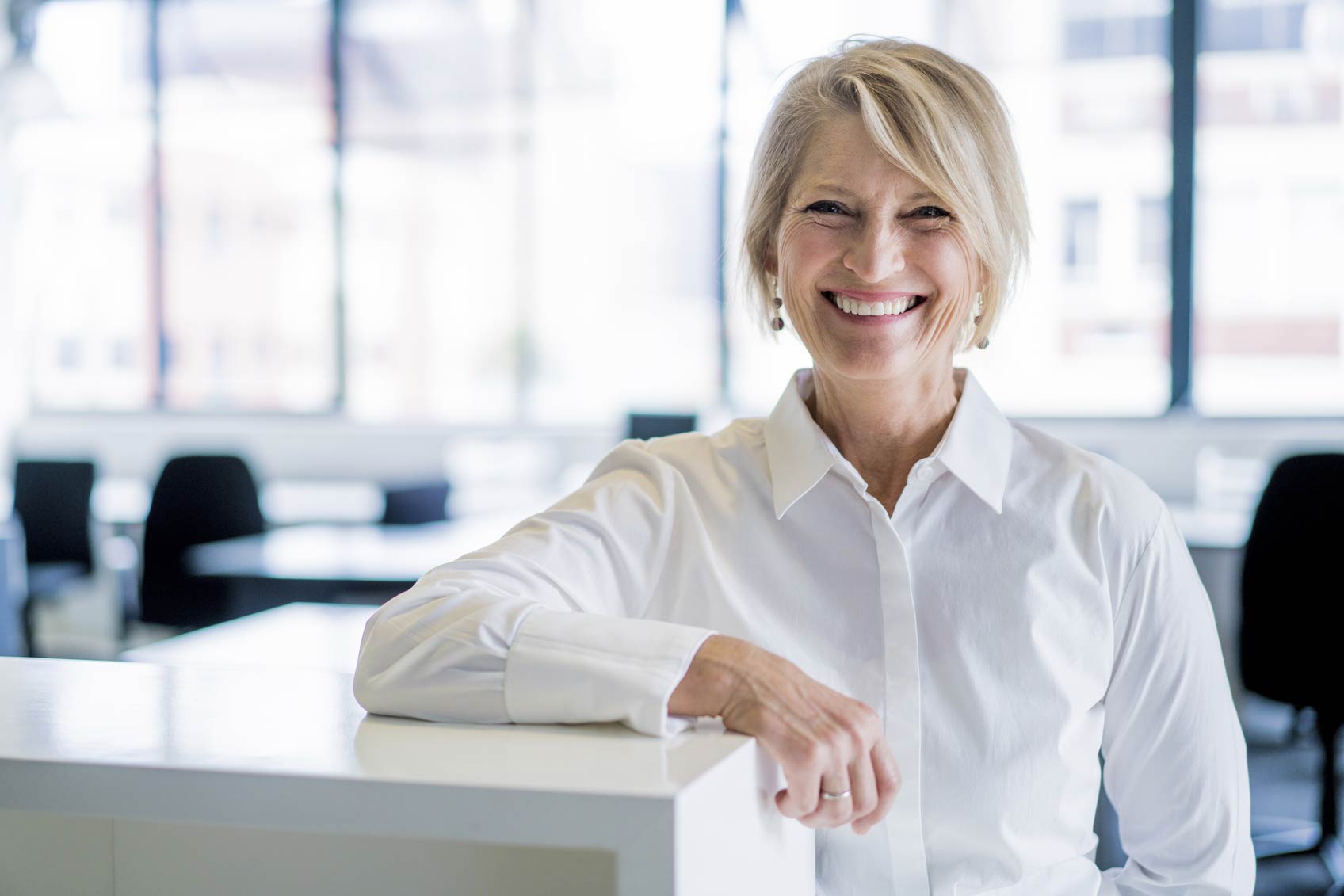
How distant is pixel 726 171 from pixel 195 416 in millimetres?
3015

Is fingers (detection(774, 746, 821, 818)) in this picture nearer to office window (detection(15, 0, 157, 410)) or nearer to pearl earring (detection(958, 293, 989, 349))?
pearl earring (detection(958, 293, 989, 349))

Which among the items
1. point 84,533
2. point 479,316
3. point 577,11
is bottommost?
point 84,533

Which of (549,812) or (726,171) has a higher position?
(726,171)

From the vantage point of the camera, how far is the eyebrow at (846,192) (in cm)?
128

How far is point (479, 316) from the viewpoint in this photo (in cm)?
638

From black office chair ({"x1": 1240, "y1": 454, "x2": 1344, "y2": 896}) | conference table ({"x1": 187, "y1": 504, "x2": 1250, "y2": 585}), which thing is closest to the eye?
conference table ({"x1": 187, "y1": 504, "x2": 1250, "y2": 585})

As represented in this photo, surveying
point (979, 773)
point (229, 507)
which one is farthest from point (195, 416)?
point (979, 773)

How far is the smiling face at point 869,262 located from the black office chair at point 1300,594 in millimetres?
1998

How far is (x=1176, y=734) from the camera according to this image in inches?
49.8

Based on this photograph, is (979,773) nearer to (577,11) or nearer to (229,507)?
(229,507)

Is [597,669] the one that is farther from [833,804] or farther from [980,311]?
[980,311]

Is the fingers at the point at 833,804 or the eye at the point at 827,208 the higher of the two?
the eye at the point at 827,208

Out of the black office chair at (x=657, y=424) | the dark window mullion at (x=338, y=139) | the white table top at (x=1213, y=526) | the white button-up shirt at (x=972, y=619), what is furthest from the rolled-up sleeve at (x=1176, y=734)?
the dark window mullion at (x=338, y=139)

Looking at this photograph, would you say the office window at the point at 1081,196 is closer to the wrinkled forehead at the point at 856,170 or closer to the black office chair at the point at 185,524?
the black office chair at the point at 185,524
